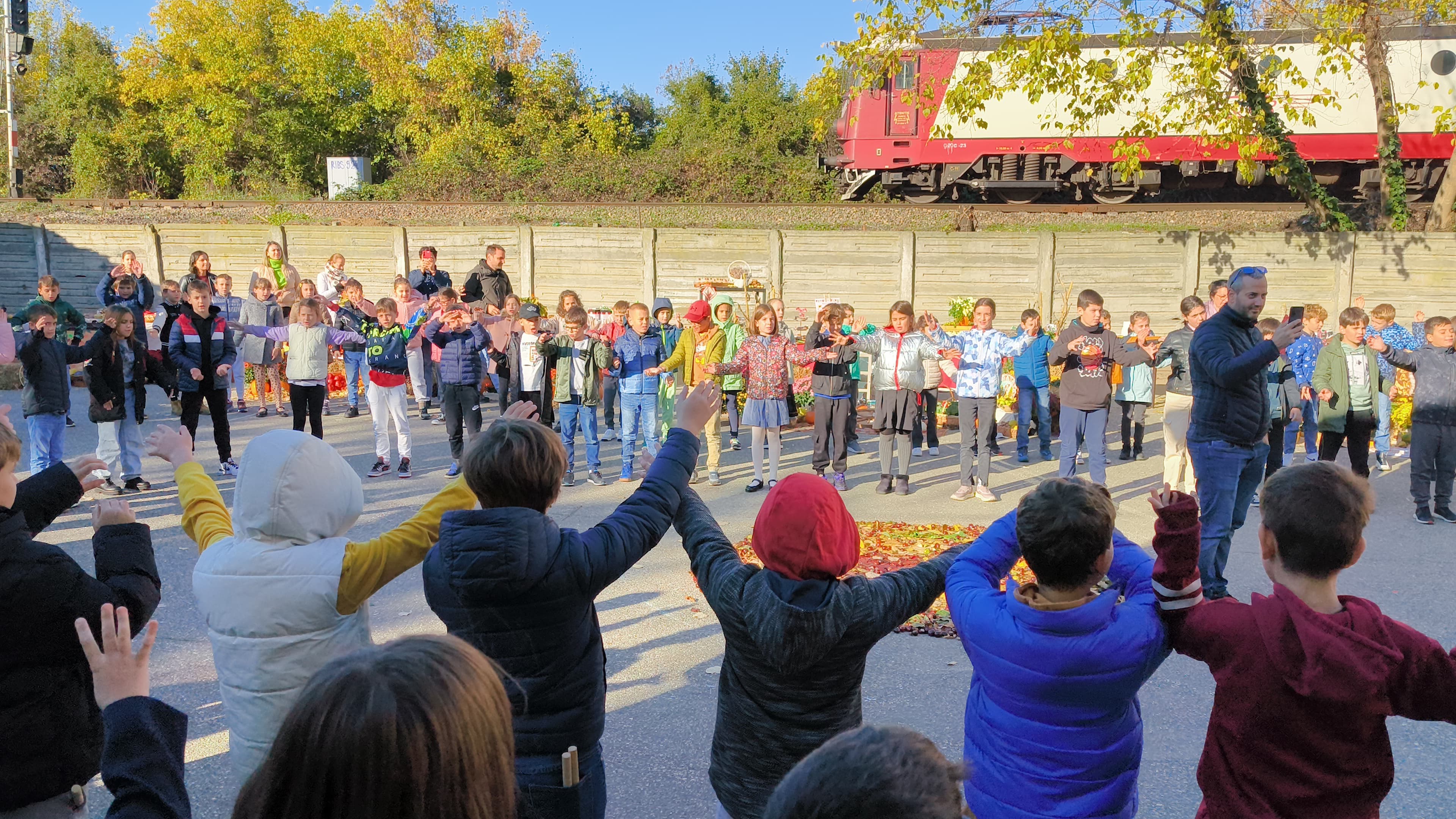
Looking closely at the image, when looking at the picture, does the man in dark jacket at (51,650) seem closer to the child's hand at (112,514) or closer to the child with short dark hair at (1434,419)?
the child's hand at (112,514)

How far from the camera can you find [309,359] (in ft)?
35.0

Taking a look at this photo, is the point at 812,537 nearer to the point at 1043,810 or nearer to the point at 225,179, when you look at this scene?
the point at 1043,810

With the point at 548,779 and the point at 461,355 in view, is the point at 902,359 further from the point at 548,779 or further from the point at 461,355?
the point at 548,779

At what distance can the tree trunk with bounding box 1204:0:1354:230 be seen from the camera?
540 inches

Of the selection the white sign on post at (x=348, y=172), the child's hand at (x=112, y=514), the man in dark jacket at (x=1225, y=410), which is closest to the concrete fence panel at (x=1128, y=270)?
the man in dark jacket at (x=1225, y=410)

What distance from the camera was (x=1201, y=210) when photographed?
20.5 m

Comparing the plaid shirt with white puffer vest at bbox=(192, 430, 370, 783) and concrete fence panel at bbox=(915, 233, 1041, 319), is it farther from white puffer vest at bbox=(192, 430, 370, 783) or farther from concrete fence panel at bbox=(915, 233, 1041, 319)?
white puffer vest at bbox=(192, 430, 370, 783)

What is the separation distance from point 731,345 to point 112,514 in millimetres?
8362

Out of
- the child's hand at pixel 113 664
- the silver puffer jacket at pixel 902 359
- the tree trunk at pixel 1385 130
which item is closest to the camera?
the child's hand at pixel 113 664

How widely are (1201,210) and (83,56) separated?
1606 inches

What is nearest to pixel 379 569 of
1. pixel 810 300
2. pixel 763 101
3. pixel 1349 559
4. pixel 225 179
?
pixel 1349 559

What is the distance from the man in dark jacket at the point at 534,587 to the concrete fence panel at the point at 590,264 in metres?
17.5

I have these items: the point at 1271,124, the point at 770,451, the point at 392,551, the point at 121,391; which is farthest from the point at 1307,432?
the point at 121,391

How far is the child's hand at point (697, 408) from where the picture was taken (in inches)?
129
